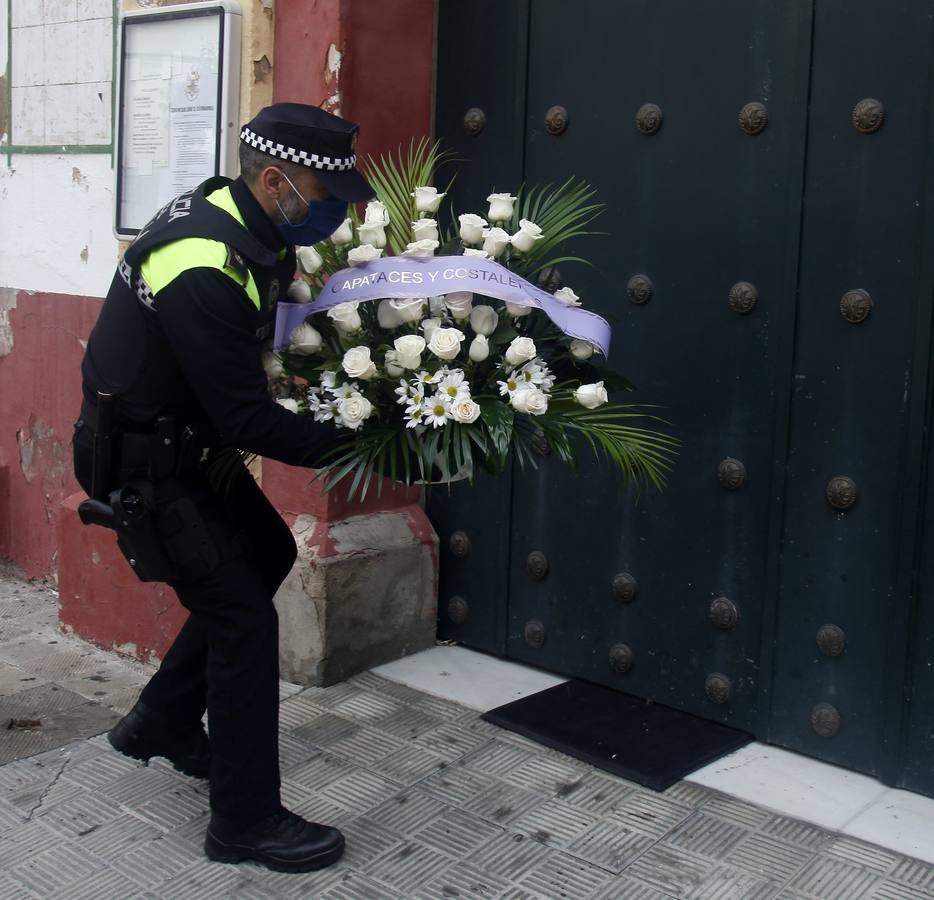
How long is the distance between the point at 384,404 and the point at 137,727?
1237mm

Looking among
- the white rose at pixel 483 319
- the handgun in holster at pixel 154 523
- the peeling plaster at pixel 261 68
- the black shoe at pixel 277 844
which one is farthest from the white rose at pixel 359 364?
the peeling plaster at pixel 261 68

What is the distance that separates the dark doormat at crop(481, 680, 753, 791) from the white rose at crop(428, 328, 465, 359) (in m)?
1.46

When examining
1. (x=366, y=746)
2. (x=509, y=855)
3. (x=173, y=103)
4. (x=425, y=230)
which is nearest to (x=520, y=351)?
(x=425, y=230)

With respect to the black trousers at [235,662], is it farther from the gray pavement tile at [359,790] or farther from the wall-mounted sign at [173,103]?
the wall-mounted sign at [173,103]

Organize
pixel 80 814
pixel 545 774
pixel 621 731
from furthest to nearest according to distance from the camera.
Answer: pixel 621 731
pixel 545 774
pixel 80 814

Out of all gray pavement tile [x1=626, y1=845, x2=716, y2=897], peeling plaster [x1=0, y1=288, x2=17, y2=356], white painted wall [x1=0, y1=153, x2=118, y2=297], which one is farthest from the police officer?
peeling plaster [x1=0, y1=288, x2=17, y2=356]

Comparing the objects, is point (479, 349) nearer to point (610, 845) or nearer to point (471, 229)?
point (471, 229)

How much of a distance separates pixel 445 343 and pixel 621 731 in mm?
1610

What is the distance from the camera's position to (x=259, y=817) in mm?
3141

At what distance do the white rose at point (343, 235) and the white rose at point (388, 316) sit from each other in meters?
0.32

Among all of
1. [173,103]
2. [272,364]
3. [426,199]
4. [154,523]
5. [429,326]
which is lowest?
[154,523]

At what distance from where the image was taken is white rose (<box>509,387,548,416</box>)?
2.91 meters

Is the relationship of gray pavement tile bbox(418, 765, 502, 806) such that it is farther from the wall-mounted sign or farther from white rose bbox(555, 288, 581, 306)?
the wall-mounted sign

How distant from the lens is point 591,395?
3035 mm
